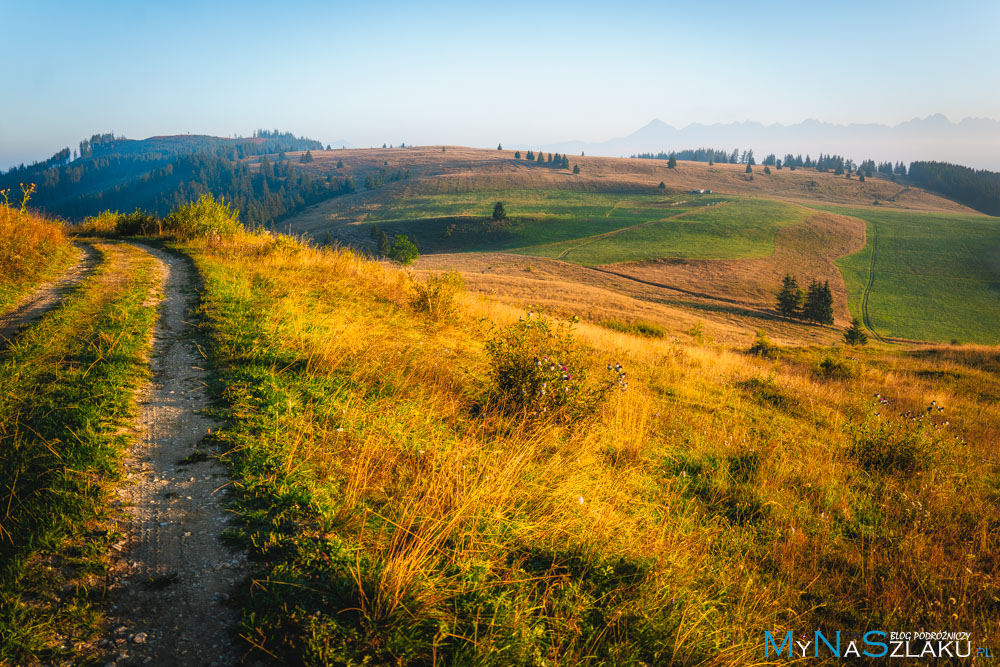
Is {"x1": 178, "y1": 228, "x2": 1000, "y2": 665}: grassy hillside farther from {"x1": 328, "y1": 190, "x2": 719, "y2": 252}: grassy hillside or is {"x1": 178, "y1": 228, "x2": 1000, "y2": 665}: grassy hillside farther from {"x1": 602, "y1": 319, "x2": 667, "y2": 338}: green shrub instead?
{"x1": 328, "y1": 190, "x2": 719, "y2": 252}: grassy hillside

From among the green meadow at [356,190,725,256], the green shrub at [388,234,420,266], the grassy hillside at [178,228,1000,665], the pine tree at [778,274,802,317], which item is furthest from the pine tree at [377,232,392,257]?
the grassy hillside at [178,228,1000,665]

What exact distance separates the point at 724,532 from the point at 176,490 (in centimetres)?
443

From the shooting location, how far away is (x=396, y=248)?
2763 inches

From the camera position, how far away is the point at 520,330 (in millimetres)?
6598

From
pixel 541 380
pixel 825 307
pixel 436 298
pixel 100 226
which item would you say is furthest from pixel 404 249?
pixel 541 380

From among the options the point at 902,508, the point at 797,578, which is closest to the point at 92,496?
the point at 797,578

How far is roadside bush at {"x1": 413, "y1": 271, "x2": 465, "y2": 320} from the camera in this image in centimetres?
1043

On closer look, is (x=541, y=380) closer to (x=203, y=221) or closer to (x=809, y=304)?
(x=203, y=221)

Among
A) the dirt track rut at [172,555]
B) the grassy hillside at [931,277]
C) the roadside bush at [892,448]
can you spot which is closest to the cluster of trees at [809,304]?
the grassy hillside at [931,277]

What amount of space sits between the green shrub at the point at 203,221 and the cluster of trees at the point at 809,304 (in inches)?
2442

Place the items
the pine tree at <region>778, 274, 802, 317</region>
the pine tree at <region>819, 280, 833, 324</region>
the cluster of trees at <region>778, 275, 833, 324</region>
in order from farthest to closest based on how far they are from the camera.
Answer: the pine tree at <region>778, 274, 802, 317</region>
the cluster of trees at <region>778, 275, 833, 324</region>
the pine tree at <region>819, 280, 833, 324</region>

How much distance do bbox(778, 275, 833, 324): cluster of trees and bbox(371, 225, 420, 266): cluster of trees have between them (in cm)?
4800

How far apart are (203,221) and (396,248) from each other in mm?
54974

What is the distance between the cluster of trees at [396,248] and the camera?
Result: 66875 millimetres
